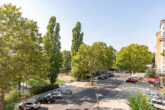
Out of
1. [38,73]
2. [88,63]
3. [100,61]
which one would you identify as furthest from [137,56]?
[38,73]

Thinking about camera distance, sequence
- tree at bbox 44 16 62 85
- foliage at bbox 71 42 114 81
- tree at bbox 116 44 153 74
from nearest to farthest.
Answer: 1. tree at bbox 44 16 62 85
2. foliage at bbox 71 42 114 81
3. tree at bbox 116 44 153 74

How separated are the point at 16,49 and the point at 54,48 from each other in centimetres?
1748

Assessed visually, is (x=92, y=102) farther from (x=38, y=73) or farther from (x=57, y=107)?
(x=38, y=73)

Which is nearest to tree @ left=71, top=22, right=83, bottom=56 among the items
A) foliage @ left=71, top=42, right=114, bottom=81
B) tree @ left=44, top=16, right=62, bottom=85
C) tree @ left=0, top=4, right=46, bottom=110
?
foliage @ left=71, top=42, right=114, bottom=81

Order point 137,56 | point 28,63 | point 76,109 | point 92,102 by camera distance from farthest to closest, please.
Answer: point 137,56 < point 92,102 < point 76,109 < point 28,63

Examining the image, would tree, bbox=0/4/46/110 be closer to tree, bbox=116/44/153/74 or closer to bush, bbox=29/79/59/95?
bush, bbox=29/79/59/95

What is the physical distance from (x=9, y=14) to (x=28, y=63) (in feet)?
20.5

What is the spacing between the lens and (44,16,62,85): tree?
2978 centimetres

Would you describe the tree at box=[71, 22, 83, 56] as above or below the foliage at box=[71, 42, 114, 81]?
above

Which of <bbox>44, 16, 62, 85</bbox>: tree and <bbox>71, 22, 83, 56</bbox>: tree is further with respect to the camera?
<bbox>71, 22, 83, 56</bbox>: tree

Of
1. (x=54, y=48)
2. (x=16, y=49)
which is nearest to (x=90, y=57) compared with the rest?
(x=54, y=48)

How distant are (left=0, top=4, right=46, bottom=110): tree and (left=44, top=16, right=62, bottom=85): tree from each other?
48.8 ft

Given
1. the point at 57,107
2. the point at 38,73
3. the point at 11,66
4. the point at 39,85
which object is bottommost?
the point at 57,107

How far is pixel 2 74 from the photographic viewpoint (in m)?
12.4
